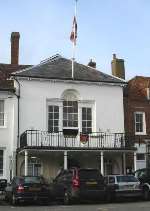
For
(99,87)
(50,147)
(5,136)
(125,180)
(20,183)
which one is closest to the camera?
(20,183)

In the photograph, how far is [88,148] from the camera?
29312 millimetres

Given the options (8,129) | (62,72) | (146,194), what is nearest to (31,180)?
(146,194)

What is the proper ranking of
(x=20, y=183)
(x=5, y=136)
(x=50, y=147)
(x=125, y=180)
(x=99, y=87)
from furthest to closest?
(x=99, y=87) → (x=5, y=136) → (x=50, y=147) → (x=125, y=180) → (x=20, y=183)

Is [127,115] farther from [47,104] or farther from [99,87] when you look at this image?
[47,104]

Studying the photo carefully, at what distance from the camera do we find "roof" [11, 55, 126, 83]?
103ft

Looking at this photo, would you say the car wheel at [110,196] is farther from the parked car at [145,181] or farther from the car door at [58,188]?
the car door at [58,188]

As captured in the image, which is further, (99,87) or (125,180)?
(99,87)

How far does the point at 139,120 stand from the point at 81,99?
4967 mm

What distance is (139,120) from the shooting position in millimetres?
34000

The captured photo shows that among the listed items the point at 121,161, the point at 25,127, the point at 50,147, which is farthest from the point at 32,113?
the point at 121,161

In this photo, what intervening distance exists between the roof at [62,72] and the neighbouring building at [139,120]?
1.99m

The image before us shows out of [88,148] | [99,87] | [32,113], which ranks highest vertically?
[99,87]

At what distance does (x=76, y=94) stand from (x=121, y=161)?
5.65 meters

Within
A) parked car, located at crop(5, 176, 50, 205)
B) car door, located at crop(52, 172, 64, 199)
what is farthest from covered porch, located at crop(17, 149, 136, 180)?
parked car, located at crop(5, 176, 50, 205)
